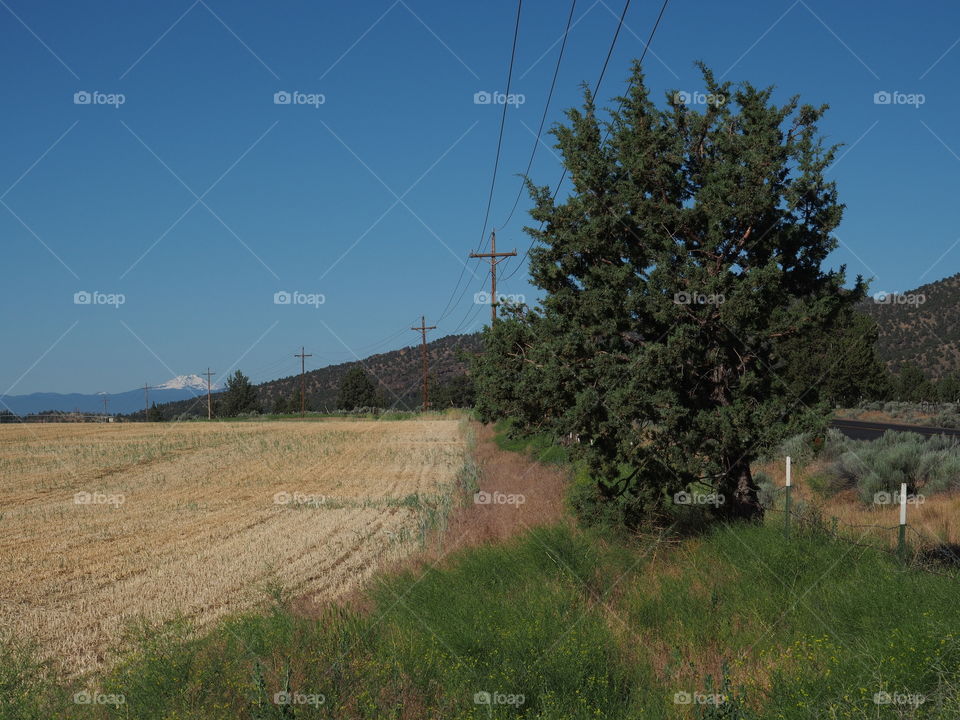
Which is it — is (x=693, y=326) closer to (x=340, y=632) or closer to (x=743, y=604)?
(x=743, y=604)

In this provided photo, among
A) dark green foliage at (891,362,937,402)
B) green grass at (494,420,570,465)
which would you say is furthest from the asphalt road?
dark green foliage at (891,362,937,402)

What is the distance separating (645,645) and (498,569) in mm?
3154

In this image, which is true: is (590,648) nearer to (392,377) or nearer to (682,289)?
(682,289)

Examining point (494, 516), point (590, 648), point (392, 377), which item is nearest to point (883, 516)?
point (494, 516)

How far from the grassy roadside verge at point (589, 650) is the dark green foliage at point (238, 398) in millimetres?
129740

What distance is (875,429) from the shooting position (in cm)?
3453

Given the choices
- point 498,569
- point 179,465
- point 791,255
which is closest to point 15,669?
point 498,569

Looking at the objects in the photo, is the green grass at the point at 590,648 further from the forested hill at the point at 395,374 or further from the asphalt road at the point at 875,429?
the forested hill at the point at 395,374

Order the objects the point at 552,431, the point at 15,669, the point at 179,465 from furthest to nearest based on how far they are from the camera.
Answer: the point at 179,465
the point at 552,431
the point at 15,669

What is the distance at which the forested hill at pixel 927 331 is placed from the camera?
7956 centimetres

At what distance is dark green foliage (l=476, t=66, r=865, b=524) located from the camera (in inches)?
456

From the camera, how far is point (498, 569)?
1137 centimetres

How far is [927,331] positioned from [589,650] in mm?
90918

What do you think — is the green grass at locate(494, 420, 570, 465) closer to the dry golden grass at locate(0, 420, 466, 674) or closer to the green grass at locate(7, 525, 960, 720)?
the dry golden grass at locate(0, 420, 466, 674)
